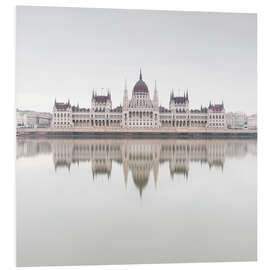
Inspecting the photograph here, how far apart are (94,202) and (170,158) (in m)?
1.16

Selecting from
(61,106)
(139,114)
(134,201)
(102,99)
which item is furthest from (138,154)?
(61,106)

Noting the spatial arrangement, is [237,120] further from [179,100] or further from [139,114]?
[139,114]

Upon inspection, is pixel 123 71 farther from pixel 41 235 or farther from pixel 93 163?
pixel 41 235

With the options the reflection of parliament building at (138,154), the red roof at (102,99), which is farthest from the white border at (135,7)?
the red roof at (102,99)

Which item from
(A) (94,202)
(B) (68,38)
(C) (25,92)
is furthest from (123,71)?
(A) (94,202)

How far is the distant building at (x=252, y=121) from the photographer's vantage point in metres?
4.34

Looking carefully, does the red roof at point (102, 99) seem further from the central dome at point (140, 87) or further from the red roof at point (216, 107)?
the red roof at point (216, 107)

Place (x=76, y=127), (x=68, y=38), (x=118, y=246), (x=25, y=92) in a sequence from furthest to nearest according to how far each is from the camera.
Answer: (x=76, y=127), (x=68, y=38), (x=25, y=92), (x=118, y=246)

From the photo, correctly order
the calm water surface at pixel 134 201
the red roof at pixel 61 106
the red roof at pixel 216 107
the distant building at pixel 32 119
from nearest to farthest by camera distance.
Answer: the calm water surface at pixel 134 201 → the distant building at pixel 32 119 → the red roof at pixel 61 106 → the red roof at pixel 216 107

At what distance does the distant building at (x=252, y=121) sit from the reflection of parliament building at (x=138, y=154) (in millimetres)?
214

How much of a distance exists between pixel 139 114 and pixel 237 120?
1.38 meters

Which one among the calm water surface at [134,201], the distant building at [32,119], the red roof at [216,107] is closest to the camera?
the calm water surface at [134,201]

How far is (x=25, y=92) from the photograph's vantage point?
13.3 ft

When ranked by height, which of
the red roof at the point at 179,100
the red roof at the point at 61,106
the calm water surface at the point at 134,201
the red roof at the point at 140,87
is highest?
the red roof at the point at 140,87
